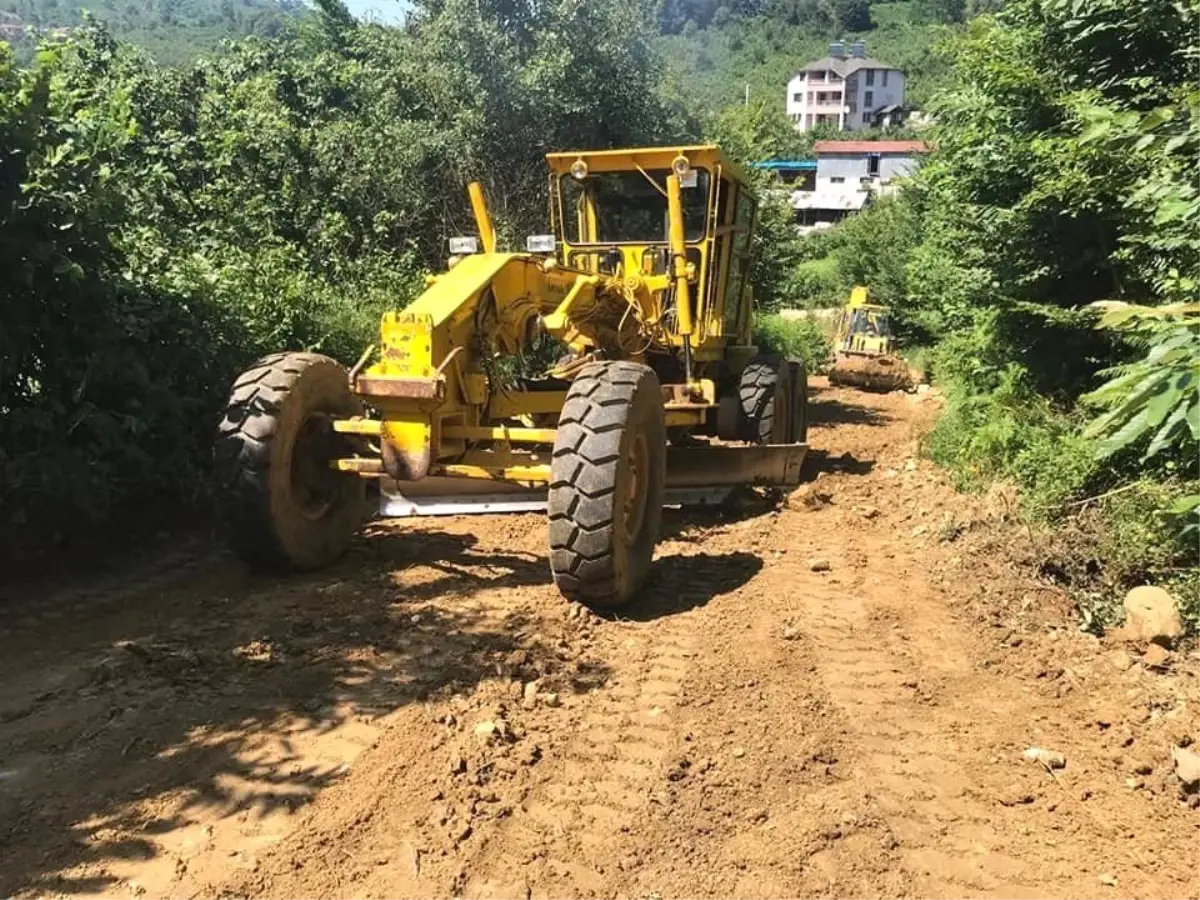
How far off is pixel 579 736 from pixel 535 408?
106 inches

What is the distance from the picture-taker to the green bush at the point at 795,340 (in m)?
22.5

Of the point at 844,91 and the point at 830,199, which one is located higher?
the point at 844,91

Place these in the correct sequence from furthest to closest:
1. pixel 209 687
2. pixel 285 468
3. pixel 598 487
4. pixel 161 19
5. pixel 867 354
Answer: pixel 161 19 → pixel 867 354 → pixel 285 468 → pixel 598 487 → pixel 209 687

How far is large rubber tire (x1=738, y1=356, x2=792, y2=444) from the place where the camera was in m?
8.33

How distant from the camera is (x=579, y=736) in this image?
3896mm

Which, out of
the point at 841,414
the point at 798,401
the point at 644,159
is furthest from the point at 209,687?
the point at 841,414

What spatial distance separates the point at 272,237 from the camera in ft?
33.8

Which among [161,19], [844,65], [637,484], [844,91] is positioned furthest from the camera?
[161,19]

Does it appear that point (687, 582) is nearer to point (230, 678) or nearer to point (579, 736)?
point (579, 736)

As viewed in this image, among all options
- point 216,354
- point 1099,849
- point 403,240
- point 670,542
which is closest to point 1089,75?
point 670,542

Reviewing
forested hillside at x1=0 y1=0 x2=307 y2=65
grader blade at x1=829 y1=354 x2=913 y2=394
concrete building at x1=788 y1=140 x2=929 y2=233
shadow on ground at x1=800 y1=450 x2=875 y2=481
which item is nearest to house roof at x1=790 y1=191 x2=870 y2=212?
concrete building at x1=788 y1=140 x2=929 y2=233

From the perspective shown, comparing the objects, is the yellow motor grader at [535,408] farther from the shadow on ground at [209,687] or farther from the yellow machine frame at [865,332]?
the yellow machine frame at [865,332]

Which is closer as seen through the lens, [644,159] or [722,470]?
[722,470]

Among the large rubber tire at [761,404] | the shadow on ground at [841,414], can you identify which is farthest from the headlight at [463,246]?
the shadow on ground at [841,414]
